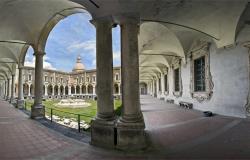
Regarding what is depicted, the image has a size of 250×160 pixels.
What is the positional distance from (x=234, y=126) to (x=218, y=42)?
533 cm

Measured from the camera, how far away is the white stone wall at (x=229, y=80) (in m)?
10.3

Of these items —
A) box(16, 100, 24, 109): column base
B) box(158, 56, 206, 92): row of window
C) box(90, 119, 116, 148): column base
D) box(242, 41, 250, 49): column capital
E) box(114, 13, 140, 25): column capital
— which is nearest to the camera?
box(90, 119, 116, 148): column base

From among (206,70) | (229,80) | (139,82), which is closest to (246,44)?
(229,80)

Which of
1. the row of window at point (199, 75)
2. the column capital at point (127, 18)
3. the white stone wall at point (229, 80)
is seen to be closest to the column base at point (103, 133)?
the column capital at point (127, 18)

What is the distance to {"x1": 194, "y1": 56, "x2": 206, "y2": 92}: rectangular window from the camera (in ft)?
46.9

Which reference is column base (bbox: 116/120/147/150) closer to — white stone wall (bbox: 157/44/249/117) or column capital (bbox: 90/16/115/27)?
column capital (bbox: 90/16/115/27)

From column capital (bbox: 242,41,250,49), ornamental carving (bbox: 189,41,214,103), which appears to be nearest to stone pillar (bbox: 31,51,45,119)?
ornamental carving (bbox: 189,41,214,103)

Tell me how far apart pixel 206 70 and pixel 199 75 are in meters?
1.71

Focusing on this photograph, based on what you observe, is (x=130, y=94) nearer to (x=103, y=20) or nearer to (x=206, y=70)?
(x=103, y=20)

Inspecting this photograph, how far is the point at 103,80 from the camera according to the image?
6.30m

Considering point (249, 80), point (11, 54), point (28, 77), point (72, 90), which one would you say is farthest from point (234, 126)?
point (72, 90)

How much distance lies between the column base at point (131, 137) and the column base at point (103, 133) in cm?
25

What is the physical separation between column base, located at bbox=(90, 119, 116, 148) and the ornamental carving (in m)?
9.25

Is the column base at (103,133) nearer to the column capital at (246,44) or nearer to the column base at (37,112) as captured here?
the column base at (37,112)
